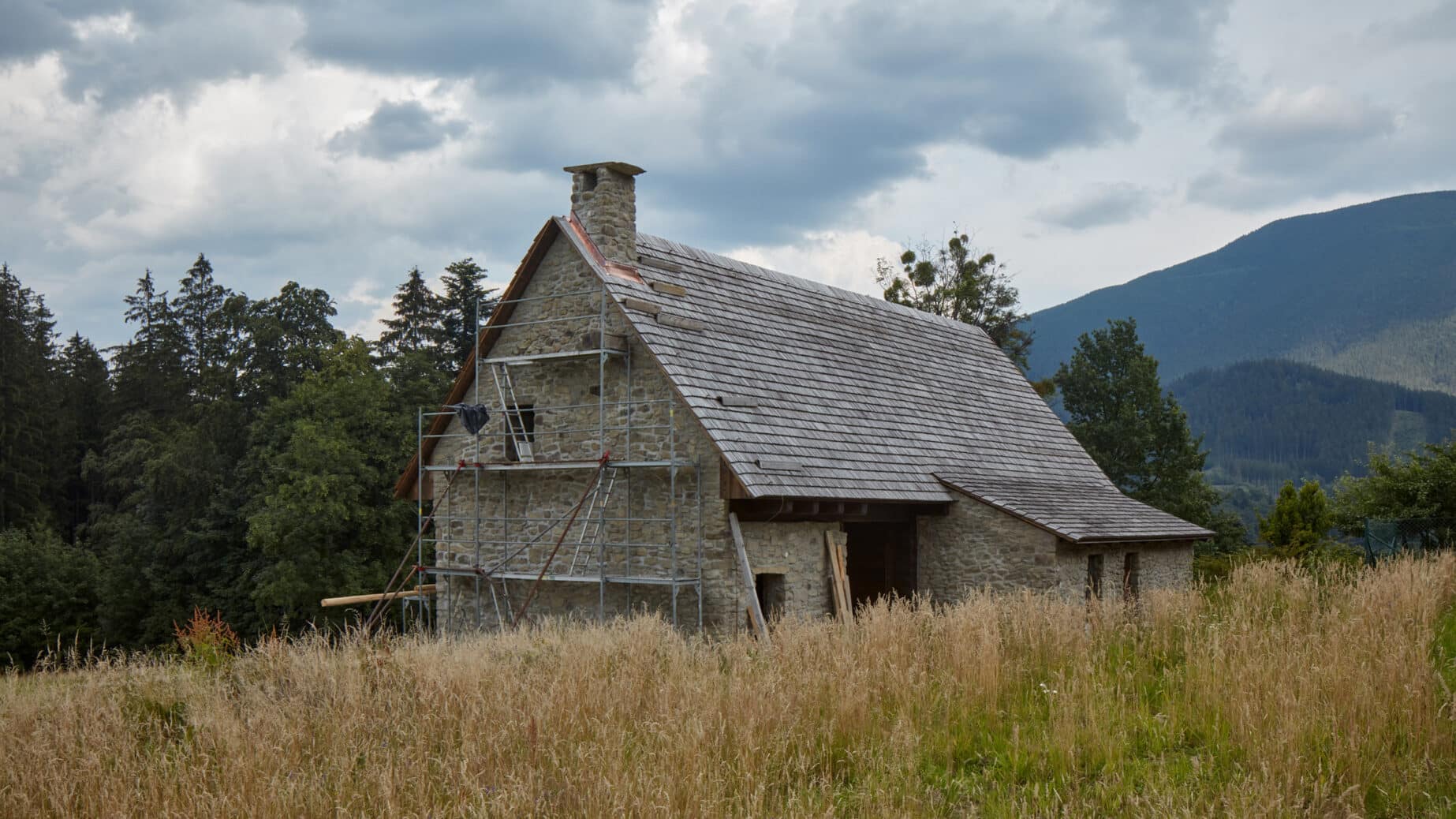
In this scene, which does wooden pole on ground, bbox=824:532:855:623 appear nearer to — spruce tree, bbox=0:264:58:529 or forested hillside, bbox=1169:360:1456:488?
spruce tree, bbox=0:264:58:529

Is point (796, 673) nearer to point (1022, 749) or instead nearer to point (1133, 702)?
point (1022, 749)

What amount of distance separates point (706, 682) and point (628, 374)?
938cm

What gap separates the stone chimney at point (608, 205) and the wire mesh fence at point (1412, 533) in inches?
613

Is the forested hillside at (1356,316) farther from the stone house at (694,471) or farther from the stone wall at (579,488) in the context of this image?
the stone wall at (579,488)

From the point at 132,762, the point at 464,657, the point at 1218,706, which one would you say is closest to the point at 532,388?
the point at 464,657

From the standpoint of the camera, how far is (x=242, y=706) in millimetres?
7074

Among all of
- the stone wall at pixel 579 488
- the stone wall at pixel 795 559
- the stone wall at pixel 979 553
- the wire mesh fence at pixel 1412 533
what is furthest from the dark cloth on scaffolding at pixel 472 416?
the wire mesh fence at pixel 1412 533

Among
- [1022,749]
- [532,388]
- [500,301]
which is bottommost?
[1022,749]

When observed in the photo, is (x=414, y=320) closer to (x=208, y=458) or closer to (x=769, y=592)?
(x=208, y=458)

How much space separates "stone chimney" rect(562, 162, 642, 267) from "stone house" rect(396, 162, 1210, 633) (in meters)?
0.04

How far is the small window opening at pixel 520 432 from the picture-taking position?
17047 millimetres

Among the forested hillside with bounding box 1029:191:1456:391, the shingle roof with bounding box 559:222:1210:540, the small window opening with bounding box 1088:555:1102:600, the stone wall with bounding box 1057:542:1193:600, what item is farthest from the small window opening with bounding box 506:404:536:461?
the forested hillside with bounding box 1029:191:1456:391

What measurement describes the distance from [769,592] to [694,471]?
6.91 ft

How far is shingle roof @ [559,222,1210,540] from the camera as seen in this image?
51.3ft
